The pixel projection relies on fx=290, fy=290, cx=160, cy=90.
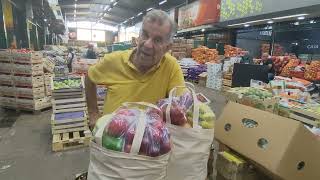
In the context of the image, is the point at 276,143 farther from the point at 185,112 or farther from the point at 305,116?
the point at 305,116

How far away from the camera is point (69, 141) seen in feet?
14.1

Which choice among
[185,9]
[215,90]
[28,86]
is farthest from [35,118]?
[185,9]

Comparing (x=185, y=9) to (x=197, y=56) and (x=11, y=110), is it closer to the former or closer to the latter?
(x=197, y=56)

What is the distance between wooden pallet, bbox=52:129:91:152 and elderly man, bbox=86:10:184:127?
2567 millimetres

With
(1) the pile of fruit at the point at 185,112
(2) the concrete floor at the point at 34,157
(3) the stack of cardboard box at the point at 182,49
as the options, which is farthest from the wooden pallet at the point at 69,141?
(3) the stack of cardboard box at the point at 182,49

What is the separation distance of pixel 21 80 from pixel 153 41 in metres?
5.34

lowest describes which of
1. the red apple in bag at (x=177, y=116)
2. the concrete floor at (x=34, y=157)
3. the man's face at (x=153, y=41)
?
the concrete floor at (x=34, y=157)

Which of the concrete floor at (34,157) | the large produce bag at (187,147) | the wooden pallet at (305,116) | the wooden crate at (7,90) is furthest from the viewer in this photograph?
the wooden crate at (7,90)

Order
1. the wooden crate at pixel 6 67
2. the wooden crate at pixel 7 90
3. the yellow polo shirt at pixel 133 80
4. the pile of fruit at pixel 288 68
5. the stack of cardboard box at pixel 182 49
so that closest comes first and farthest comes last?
the yellow polo shirt at pixel 133 80, the wooden crate at pixel 6 67, the wooden crate at pixel 7 90, the pile of fruit at pixel 288 68, the stack of cardboard box at pixel 182 49

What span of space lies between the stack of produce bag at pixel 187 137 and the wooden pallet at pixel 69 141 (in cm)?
317

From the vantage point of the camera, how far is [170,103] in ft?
4.58

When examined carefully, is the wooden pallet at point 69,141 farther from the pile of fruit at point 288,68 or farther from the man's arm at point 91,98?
the pile of fruit at point 288,68

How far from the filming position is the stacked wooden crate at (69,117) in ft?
14.3

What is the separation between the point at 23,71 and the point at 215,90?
6.61m
